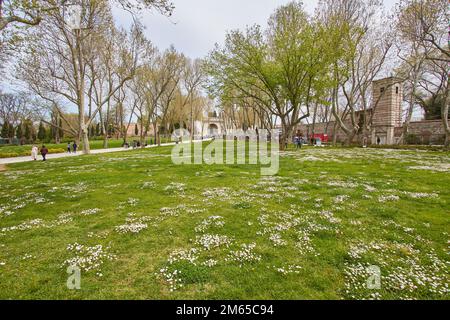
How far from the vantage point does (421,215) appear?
723cm

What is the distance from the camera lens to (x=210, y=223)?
7.07 meters

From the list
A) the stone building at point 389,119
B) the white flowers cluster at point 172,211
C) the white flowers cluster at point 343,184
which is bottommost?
the white flowers cluster at point 172,211

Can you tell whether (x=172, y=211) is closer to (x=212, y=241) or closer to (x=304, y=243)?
(x=212, y=241)

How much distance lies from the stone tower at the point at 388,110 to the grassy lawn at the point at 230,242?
37624 millimetres

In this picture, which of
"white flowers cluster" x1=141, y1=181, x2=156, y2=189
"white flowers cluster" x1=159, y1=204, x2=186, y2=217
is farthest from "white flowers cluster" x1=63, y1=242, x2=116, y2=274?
"white flowers cluster" x1=141, y1=181, x2=156, y2=189

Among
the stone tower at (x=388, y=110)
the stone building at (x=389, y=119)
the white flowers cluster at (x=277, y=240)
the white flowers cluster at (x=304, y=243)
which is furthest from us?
the stone tower at (x=388, y=110)

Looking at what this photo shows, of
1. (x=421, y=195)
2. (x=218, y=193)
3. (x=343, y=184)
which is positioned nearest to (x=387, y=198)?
(x=421, y=195)

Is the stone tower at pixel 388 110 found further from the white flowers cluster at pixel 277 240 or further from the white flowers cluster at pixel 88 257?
the white flowers cluster at pixel 88 257

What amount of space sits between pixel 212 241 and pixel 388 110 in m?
49.0

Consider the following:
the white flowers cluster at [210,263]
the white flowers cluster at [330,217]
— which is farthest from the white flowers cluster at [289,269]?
the white flowers cluster at [330,217]

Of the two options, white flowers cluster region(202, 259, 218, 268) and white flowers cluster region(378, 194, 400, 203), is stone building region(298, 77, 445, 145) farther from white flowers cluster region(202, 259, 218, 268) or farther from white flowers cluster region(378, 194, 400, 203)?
white flowers cluster region(202, 259, 218, 268)

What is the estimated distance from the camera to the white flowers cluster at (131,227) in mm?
6613
